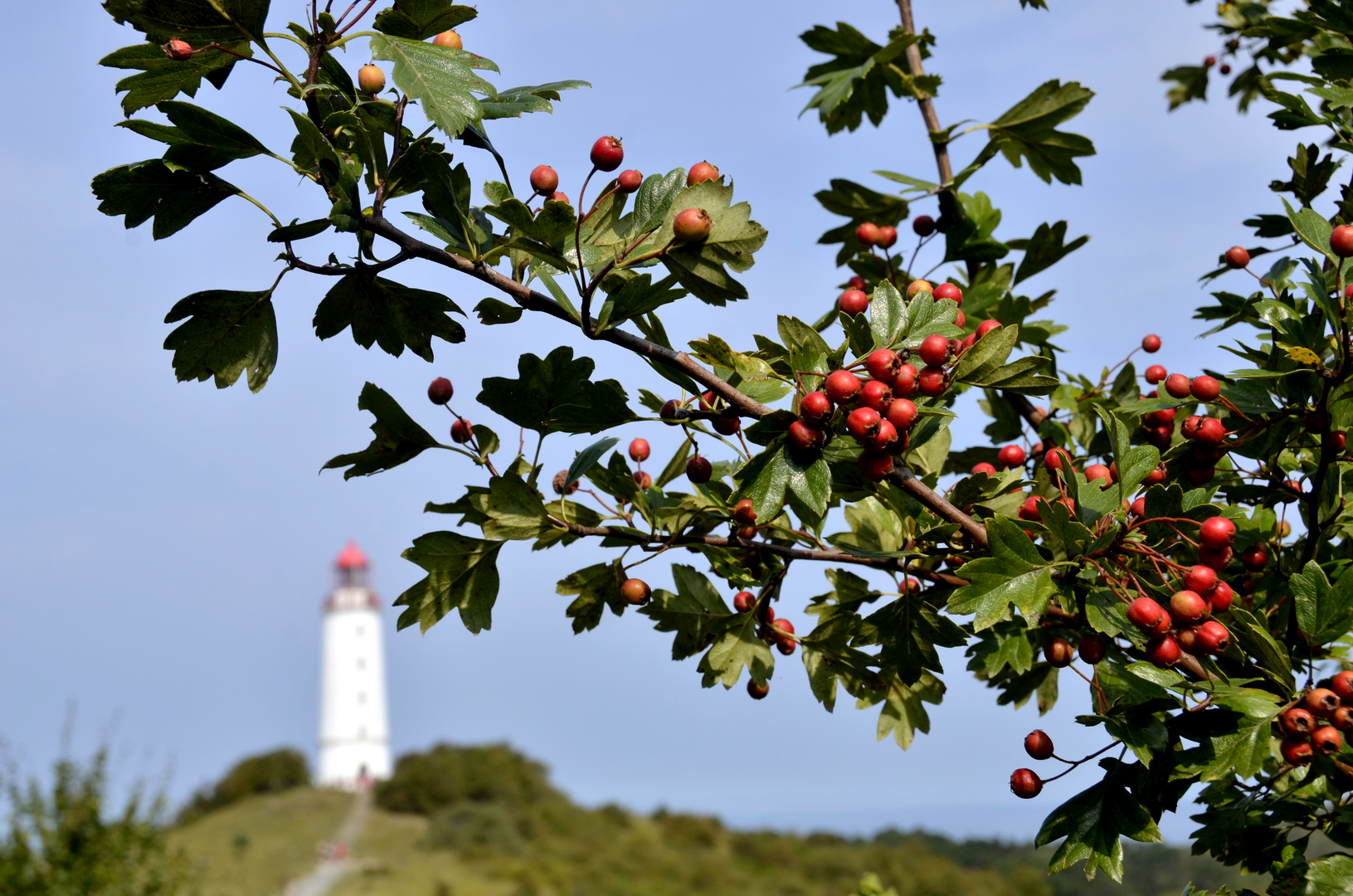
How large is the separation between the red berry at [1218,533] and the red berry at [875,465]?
556 mm

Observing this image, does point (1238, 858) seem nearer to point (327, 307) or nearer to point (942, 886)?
point (327, 307)

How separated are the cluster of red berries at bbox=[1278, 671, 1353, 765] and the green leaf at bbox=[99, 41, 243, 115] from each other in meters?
1.83

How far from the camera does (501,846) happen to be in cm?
3095

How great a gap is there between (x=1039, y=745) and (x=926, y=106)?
194cm

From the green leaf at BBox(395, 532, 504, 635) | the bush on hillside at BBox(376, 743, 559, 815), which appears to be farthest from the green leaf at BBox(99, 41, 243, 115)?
the bush on hillside at BBox(376, 743, 559, 815)

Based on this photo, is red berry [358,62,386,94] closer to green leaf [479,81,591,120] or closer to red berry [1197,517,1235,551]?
green leaf [479,81,591,120]

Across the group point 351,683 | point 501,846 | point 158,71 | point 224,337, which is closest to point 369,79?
point 158,71

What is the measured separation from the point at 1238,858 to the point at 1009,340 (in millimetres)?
1179

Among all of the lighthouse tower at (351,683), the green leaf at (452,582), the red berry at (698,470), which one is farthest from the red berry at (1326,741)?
the lighthouse tower at (351,683)

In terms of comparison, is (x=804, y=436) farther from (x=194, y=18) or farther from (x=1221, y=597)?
(x=194, y=18)

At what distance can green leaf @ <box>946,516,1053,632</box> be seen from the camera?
57.1 inches

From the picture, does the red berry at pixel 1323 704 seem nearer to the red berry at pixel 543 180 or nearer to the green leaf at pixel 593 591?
the green leaf at pixel 593 591

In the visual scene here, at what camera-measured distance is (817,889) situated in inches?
1001

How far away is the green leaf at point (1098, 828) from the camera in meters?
1.61
